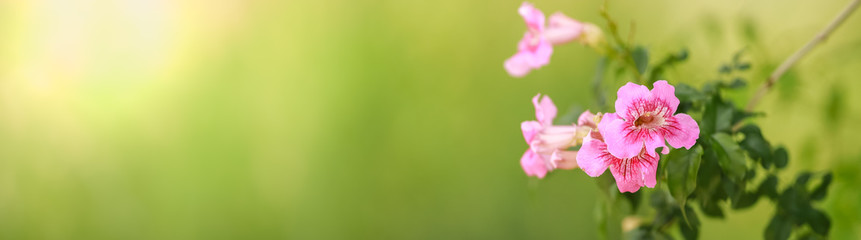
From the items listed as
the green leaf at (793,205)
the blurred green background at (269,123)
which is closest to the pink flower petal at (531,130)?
the green leaf at (793,205)

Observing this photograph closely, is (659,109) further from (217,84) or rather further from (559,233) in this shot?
(217,84)

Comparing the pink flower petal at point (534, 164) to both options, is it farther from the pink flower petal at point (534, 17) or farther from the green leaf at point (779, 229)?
the green leaf at point (779, 229)

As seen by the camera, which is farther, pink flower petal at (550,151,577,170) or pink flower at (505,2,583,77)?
pink flower at (505,2,583,77)

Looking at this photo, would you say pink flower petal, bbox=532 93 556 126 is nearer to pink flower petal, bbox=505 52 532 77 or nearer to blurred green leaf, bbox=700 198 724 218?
pink flower petal, bbox=505 52 532 77

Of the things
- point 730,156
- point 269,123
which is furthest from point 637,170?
point 269,123

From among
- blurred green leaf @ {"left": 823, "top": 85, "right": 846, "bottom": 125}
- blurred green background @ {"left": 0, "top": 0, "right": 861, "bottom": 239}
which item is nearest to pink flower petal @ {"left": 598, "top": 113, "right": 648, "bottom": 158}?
blurred green leaf @ {"left": 823, "top": 85, "right": 846, "bottom": 125}
